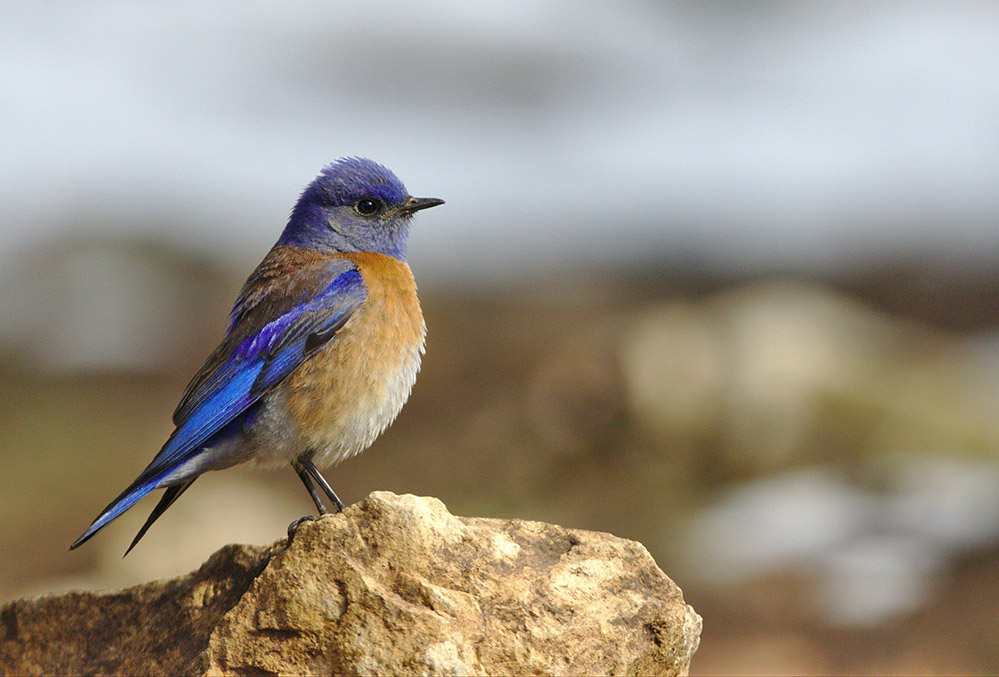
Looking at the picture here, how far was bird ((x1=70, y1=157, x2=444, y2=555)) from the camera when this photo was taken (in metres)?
5.07

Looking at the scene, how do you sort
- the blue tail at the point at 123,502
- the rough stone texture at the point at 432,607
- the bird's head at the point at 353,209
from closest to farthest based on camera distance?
the rough stone texture at the point at 432,607 < the blue tail at the point at 123,502 < the bird's head at the point at 353,209

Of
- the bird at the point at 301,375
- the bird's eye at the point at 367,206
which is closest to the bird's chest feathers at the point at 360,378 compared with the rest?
the bird at the point at 301,375

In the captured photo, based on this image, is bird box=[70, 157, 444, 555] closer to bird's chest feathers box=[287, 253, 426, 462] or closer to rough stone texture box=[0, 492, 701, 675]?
bird's chest feathers box=[287, 253, 426, 462]

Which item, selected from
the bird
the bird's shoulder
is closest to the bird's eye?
the bird's shoulder

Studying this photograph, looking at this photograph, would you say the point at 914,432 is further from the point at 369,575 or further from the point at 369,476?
the point at 369,575

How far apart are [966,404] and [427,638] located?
12675mm

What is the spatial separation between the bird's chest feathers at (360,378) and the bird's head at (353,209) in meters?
0.45

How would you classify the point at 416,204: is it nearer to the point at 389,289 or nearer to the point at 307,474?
the point at 389,289

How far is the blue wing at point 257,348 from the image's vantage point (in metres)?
4.99

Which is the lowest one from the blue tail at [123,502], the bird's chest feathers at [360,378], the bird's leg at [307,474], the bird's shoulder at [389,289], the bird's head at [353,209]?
the blue tail at [123,502]

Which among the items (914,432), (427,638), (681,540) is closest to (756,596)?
(681,540)

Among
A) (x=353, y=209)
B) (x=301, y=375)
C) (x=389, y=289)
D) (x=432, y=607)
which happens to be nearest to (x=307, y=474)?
(x=301, y=375)

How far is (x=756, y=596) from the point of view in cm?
1059

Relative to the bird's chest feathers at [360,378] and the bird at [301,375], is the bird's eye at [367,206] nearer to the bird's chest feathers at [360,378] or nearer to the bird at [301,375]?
the bird at [301,375]
